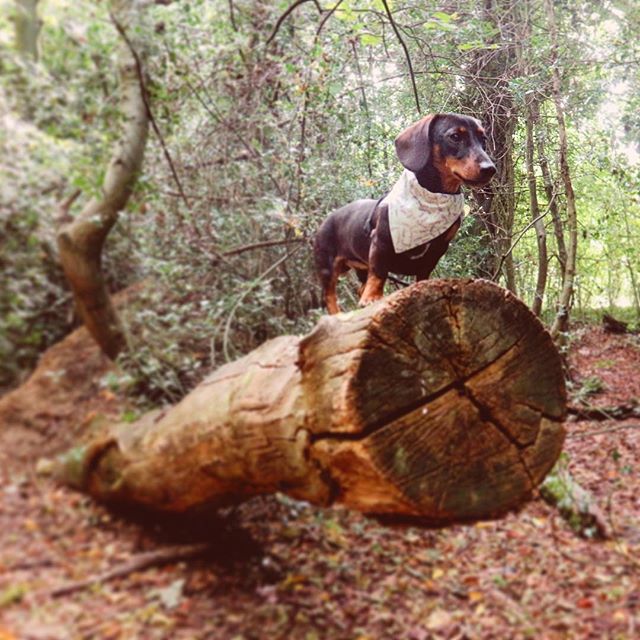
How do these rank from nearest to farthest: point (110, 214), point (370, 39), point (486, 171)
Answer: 1. point (486, 171)
2. point (110, 214)
3. point (370, 39)

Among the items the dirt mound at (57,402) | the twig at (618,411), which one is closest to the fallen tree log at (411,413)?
the dirt mound at (57,402)

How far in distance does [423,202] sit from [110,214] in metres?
1.13

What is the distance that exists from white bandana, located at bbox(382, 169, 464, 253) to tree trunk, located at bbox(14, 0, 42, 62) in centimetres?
107

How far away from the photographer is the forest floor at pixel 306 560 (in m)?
1.20

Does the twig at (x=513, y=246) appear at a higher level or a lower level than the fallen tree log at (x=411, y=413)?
higher

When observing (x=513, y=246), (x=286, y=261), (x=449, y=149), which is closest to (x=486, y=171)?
(x=449, y=149)

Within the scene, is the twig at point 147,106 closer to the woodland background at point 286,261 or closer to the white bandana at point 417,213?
the woodland background at point 286,261

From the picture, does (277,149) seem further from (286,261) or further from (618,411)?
(618,411)

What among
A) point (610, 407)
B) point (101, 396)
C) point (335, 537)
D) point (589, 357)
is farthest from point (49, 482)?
point (610, 407)

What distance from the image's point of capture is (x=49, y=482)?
126cm

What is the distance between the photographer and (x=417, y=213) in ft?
5.69

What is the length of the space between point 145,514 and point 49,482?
2.03 feet

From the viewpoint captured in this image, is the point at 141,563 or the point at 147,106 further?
the point at 147,106

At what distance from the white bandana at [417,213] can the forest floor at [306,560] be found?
0.91 meters
